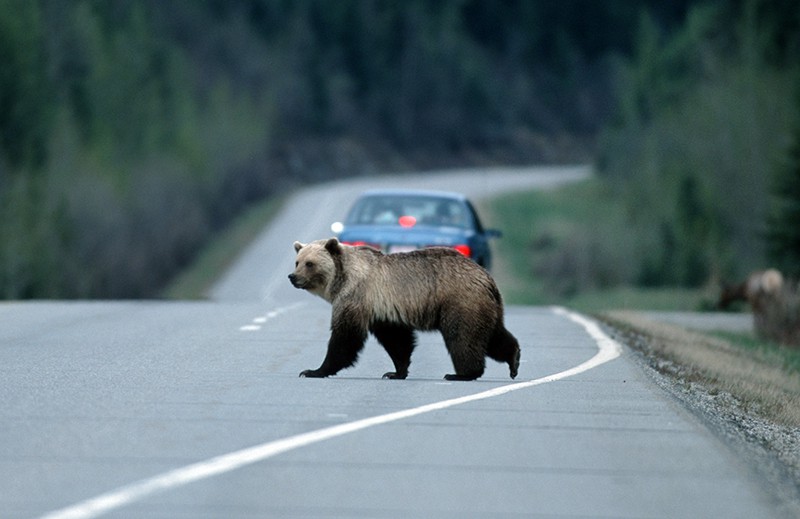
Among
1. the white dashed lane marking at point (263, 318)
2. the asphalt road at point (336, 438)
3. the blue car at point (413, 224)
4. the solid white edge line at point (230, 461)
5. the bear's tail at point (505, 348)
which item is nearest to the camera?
the solid white edge line at point (230, 461)

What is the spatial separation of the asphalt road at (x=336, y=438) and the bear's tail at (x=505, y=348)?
6.8 inches

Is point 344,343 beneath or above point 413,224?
above

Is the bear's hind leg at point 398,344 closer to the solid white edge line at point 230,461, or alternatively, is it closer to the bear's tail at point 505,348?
the bear's tail at point 505,348

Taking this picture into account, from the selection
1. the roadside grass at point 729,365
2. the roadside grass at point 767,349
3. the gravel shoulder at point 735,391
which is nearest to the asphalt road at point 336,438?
the gravel shoulder at point 735,391

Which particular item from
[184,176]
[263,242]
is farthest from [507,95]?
[263,242]

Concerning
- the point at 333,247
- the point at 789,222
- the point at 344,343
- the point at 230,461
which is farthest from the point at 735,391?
the point at 789,222

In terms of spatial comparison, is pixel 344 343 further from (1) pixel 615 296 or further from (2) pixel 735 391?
(1) pixel 615 296

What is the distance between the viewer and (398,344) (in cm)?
1406

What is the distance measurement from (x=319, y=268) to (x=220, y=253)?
168 feet

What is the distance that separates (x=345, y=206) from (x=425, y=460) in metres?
62.2

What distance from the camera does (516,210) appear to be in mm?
79188

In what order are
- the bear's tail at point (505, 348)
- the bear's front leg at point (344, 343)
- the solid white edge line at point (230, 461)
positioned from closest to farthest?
the solid white edge line at point (230, 461) → the bear's front leg at point (344, 343) → the bear's tail at point (505, 348)

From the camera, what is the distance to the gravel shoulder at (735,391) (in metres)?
10.5

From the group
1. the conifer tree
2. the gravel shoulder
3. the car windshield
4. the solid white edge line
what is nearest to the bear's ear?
the solid white edge line
